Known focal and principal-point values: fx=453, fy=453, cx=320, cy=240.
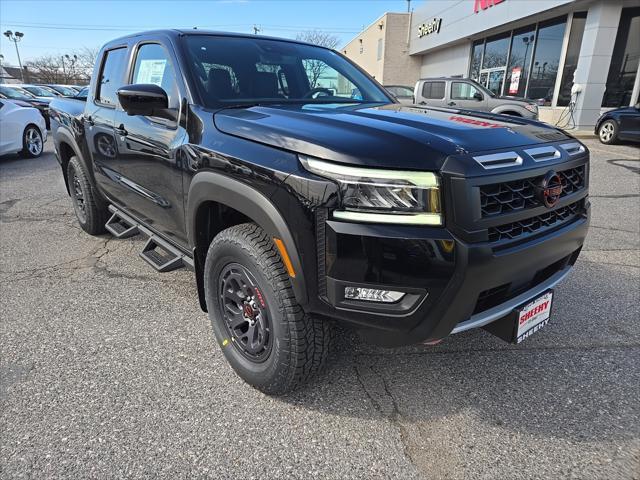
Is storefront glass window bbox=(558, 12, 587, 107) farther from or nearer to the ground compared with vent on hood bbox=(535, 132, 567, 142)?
farther from the ground

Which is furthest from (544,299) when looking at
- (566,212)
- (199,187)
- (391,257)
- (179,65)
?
(179,65)

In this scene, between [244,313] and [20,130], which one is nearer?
[244,313]

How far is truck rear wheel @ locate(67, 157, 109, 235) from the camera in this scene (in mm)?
4520

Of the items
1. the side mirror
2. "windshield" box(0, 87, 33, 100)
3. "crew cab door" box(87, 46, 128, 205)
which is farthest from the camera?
"windshield" box(0, 87, 33, 100)

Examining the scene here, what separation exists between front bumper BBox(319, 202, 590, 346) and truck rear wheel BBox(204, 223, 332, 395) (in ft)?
0.80

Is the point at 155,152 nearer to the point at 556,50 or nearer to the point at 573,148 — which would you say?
the point at 573,148

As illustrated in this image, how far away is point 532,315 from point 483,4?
21635mm

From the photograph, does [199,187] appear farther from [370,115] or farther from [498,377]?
[498,377]

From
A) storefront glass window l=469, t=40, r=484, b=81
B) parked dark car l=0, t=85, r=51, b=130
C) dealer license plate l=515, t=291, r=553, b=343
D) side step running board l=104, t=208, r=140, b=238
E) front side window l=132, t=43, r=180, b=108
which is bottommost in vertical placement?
side step running board l=104, t=208, r=140, b=238

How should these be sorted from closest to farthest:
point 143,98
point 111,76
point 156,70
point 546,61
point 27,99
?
point 143,98
point 156,70
point 111,76
point 27,99
point 546,61

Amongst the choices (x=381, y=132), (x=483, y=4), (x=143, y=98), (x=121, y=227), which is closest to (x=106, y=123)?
(x=121, y=227)

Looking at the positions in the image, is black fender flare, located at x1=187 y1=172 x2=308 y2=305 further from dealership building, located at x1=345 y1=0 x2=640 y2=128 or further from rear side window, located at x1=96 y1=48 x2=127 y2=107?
dealership building, located at x1=345 y1=0 x2=640 y2=128

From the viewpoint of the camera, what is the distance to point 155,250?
3541 mm

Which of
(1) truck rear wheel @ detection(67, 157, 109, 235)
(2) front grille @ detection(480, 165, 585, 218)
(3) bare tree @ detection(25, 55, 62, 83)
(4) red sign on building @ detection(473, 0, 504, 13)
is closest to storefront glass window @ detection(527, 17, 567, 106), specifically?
(4) red sign on building @ detection(473, 0, 504, 13)
